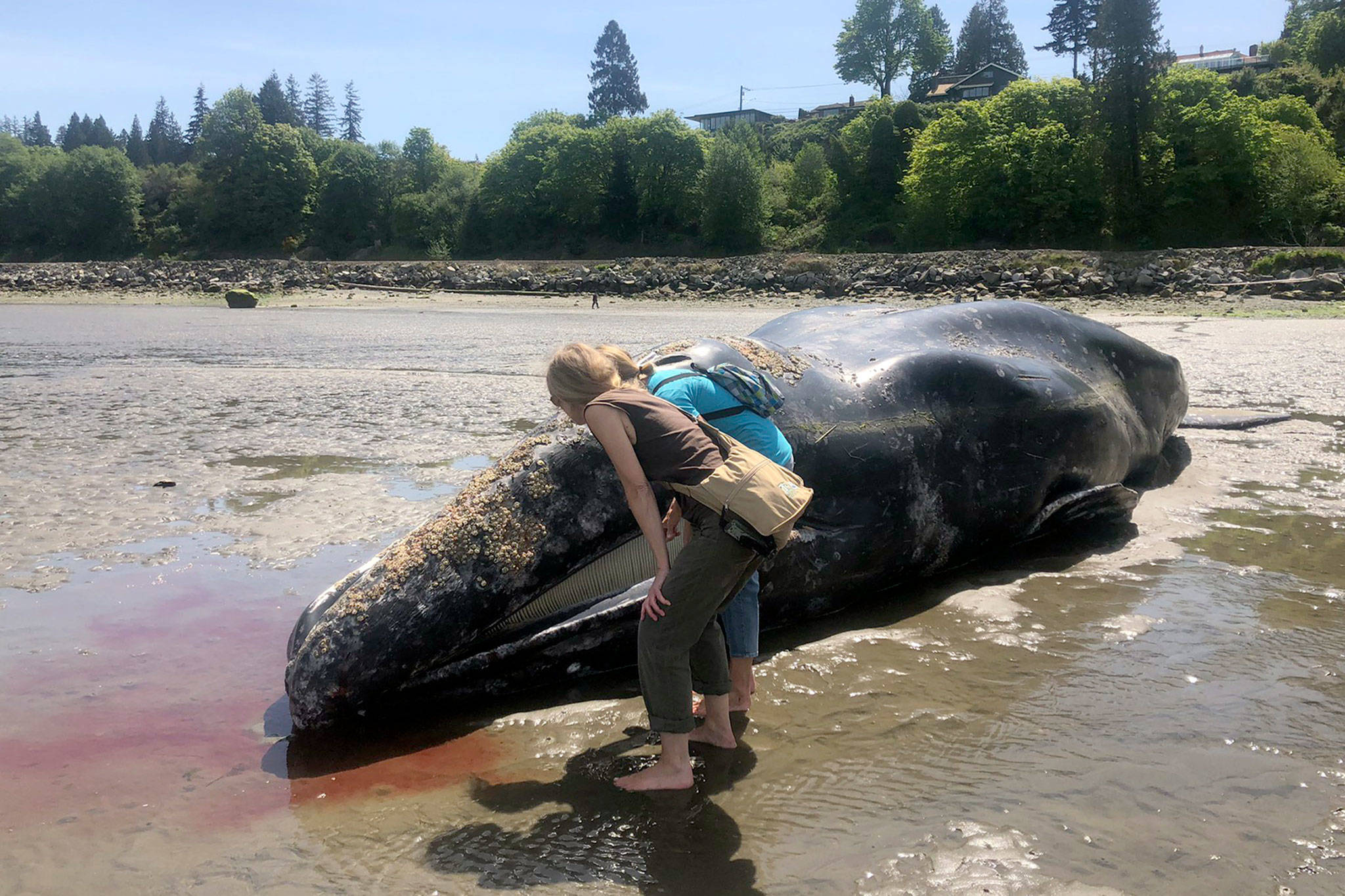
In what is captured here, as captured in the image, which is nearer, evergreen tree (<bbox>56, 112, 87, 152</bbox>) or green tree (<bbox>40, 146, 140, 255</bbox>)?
green tree (<bbox>40, 146, 140, 255</bbox>)

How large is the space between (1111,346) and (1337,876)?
4864 millimetres

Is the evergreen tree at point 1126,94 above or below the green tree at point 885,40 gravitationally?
below

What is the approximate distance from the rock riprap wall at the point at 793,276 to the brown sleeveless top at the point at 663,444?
1149 inches

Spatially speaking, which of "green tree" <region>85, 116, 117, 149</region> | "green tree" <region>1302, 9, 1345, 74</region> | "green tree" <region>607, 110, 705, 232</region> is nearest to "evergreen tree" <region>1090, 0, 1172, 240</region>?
"green tree" <region>1302, 9, 1345, 74</region>

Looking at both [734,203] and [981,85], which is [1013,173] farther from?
[981,85]

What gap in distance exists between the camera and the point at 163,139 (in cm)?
14250

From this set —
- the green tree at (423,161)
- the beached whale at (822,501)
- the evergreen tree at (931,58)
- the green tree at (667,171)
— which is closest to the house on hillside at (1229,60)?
the evergreen tree at (931,58)

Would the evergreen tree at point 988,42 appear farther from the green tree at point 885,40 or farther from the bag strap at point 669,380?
the bag strap at point 669,380

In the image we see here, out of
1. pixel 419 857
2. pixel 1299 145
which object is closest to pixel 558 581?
pixel 419 857

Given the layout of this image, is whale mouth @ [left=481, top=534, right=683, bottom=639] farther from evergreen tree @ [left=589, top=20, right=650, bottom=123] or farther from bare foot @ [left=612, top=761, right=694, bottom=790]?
evergreen tree @ [left=589, top=20, right=650, bottom=123]

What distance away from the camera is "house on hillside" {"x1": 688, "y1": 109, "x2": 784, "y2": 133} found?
111188 millimetres

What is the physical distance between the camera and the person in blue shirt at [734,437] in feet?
12.9

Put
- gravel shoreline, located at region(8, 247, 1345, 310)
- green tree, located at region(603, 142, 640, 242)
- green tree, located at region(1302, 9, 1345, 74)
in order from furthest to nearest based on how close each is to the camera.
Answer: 1. green tree, located at region(603, 142, 640, 242)
2. green tree, located at region(1302, 9, 1345, 74)
3. gravel shoreline, located at region(8, 247, 1345, 310)

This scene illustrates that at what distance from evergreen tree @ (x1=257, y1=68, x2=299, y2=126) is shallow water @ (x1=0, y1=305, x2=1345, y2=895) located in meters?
135
